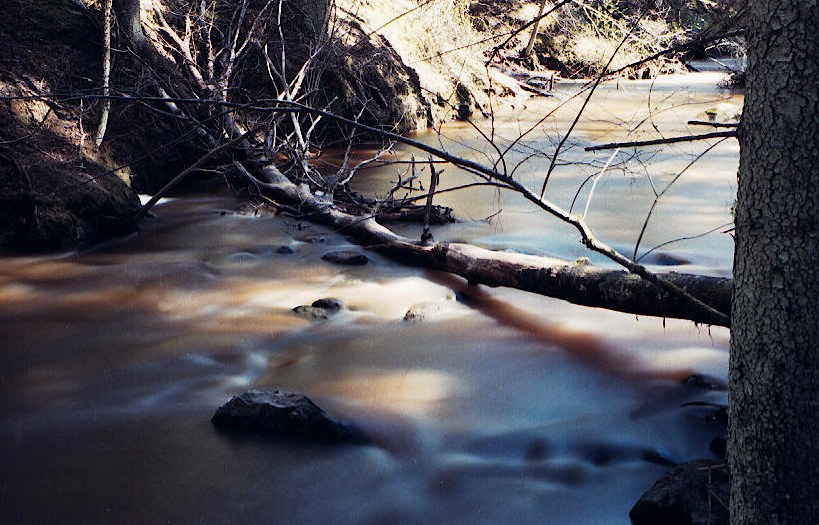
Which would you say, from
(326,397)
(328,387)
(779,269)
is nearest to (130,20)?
(328,387)

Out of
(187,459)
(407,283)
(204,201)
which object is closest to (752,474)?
(187,459)

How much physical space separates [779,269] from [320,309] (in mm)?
4138

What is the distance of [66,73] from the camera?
945 centimetres

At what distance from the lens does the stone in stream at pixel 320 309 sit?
598 centimetres

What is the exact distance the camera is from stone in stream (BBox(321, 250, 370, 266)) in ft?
23.6

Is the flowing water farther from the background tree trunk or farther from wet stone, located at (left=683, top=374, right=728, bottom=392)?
the background tree trunk

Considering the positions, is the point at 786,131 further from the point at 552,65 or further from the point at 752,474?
the point at 552,65

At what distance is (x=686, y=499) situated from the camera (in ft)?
10.9

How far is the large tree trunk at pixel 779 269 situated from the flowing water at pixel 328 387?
1357 mm

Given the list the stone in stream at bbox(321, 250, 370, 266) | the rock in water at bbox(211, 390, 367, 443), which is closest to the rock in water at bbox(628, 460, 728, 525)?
the rock in water at bbox(211, 390, 367, 443)

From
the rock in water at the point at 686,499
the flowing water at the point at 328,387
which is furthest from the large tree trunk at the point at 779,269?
the flowing water at the point at 328,387

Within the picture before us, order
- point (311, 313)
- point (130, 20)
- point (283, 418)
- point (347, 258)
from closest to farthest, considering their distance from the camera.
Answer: point (283, 418), point (311, 313), point (347, 258), point (130, 20)

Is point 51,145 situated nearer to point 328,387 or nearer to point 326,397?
point 328,387

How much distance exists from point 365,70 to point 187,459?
10559 mm
